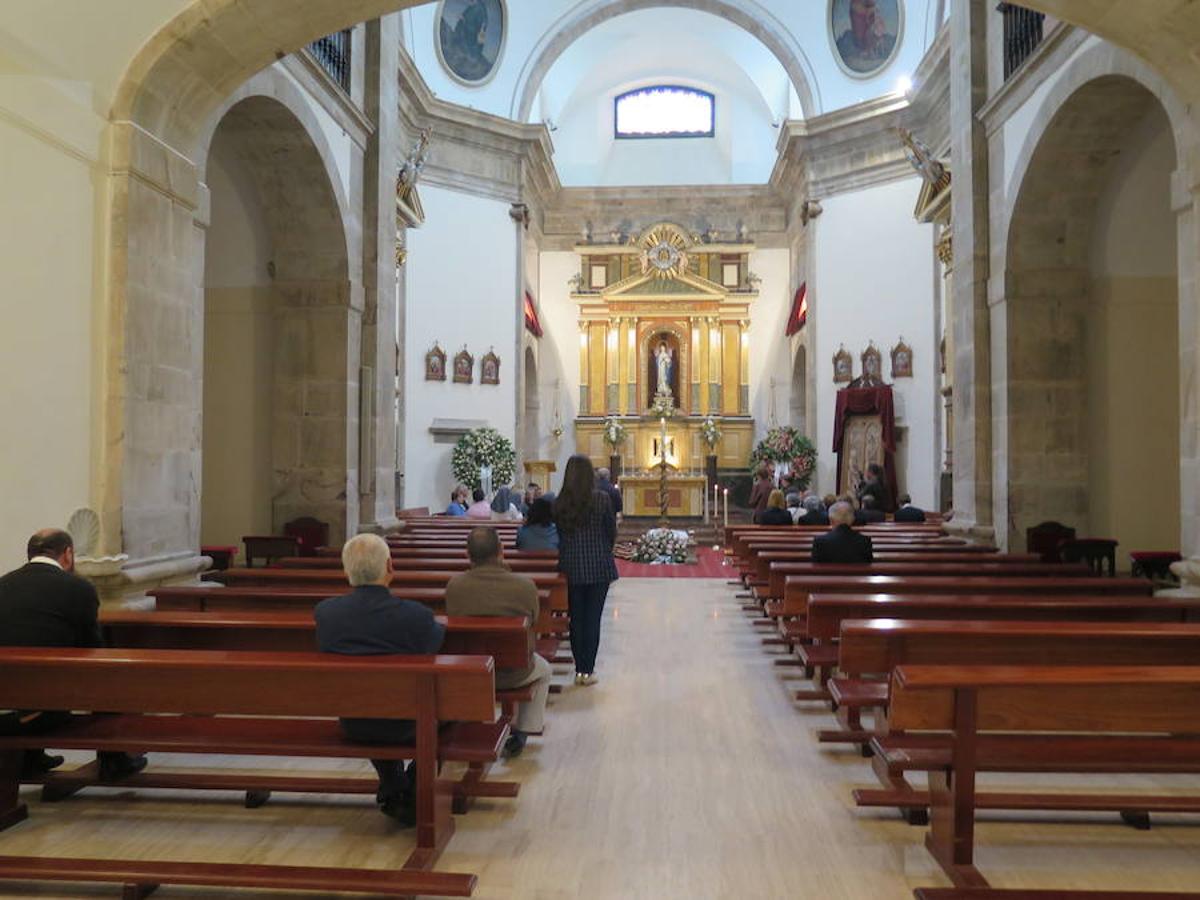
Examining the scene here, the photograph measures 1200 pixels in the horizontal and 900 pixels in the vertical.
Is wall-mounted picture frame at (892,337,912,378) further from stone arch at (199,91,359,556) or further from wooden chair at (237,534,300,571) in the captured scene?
wooden chair at (237,534,300,571)

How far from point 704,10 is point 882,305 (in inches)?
314

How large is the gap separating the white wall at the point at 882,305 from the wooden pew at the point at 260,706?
14432mm

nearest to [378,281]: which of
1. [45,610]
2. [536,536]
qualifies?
[536,536]

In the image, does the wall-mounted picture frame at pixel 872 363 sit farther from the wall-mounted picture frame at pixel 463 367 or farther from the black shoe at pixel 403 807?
the black shoe at pixel 403 807

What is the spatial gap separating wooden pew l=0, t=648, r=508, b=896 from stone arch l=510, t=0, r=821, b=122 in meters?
18.7

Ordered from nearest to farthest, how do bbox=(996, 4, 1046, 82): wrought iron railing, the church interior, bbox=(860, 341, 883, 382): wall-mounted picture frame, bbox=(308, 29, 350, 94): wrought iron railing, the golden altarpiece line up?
1. the church interior
2. bbox=(996, 4, 1046, 82): wrought iron railing
3. bbox=(308, 29, 350, 94): wrought iron railing
4. bbox=(860, 341, 883, 382): wall-mounted picture frame
5. the golden altarpiece

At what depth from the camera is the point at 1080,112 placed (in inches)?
328

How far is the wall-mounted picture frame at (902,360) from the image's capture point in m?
17.5

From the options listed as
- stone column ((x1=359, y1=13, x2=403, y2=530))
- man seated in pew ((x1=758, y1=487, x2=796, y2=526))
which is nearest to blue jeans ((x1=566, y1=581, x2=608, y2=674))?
stone column ((x1=359, y1=13, x2=403, y2=530))

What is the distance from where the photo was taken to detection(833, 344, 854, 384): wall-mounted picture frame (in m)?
18.9

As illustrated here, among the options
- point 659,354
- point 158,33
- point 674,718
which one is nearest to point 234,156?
point 158,33

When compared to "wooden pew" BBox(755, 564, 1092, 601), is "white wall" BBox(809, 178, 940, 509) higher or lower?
higher

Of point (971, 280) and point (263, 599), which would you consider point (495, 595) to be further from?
point (971, 280)

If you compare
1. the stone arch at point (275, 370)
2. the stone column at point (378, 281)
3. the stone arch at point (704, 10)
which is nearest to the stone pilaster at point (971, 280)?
the stone column at point (378, 281)
